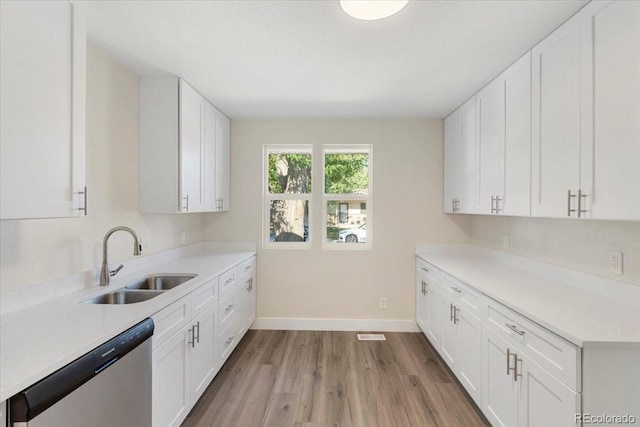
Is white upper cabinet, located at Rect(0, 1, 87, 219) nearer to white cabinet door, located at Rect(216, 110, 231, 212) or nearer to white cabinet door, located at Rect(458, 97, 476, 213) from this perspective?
white cabinet door, located at Rect(216, 110, 231, 212)

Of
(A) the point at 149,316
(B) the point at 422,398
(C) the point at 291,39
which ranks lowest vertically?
(B) the point at 422,398

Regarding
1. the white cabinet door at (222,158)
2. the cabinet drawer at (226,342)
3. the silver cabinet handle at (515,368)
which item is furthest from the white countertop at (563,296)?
the white cabinet door at (222,158)

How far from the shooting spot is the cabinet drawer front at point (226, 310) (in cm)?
257

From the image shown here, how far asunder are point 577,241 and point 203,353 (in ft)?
8.91

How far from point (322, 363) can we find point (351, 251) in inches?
50.8

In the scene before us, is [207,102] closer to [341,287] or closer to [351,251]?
[351,251]

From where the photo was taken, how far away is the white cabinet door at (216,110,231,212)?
10.7 feet

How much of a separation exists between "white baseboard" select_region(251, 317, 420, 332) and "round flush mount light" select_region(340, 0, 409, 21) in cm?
306

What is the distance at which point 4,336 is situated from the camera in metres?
1.20

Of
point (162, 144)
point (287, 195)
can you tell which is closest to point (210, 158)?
point (162, 144)

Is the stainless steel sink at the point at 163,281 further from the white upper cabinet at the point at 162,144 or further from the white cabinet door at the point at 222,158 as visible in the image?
the white cabinet door at the point at 222,158

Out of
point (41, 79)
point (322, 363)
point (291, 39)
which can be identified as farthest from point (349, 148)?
point (41, 79)

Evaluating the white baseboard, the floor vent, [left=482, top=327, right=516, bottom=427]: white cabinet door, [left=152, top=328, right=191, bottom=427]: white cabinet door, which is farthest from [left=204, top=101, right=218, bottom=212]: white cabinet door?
[left=482, top=327, right=516, bottom=427]: white cabinet door

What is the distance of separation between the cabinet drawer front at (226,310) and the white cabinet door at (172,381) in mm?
576
